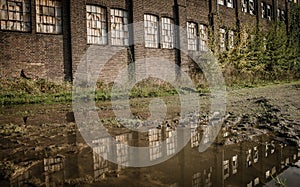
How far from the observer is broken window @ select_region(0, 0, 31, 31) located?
32.9ft

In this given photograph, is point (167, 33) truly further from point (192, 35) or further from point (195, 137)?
point (195, 137)

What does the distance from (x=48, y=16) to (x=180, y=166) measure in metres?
10.5

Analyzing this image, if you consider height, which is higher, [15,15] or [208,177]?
[15,15]

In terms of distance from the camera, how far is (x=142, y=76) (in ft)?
44.0

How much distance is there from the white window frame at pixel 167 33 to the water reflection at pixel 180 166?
12.1 metres

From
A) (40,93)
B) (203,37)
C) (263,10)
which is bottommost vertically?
(40,93)

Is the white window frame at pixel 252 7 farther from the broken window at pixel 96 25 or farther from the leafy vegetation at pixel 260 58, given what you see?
the broken window at pixel 96 25

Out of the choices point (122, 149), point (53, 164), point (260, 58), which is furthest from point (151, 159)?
point (260, 58)

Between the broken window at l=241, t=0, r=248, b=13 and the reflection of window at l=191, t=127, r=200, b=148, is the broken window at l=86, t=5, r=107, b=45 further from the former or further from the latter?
the broken window at l=241, t=0, r=248, b=13

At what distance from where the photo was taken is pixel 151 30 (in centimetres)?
1423

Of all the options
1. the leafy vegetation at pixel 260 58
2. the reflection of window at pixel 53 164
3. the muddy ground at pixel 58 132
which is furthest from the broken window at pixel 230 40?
the reflection of window at pixel 53 164

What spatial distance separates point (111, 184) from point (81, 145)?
1276 millimetres

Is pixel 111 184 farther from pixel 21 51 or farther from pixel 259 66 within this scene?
pixel 259 66

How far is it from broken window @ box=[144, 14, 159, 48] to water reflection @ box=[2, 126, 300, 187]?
11.3 meters
